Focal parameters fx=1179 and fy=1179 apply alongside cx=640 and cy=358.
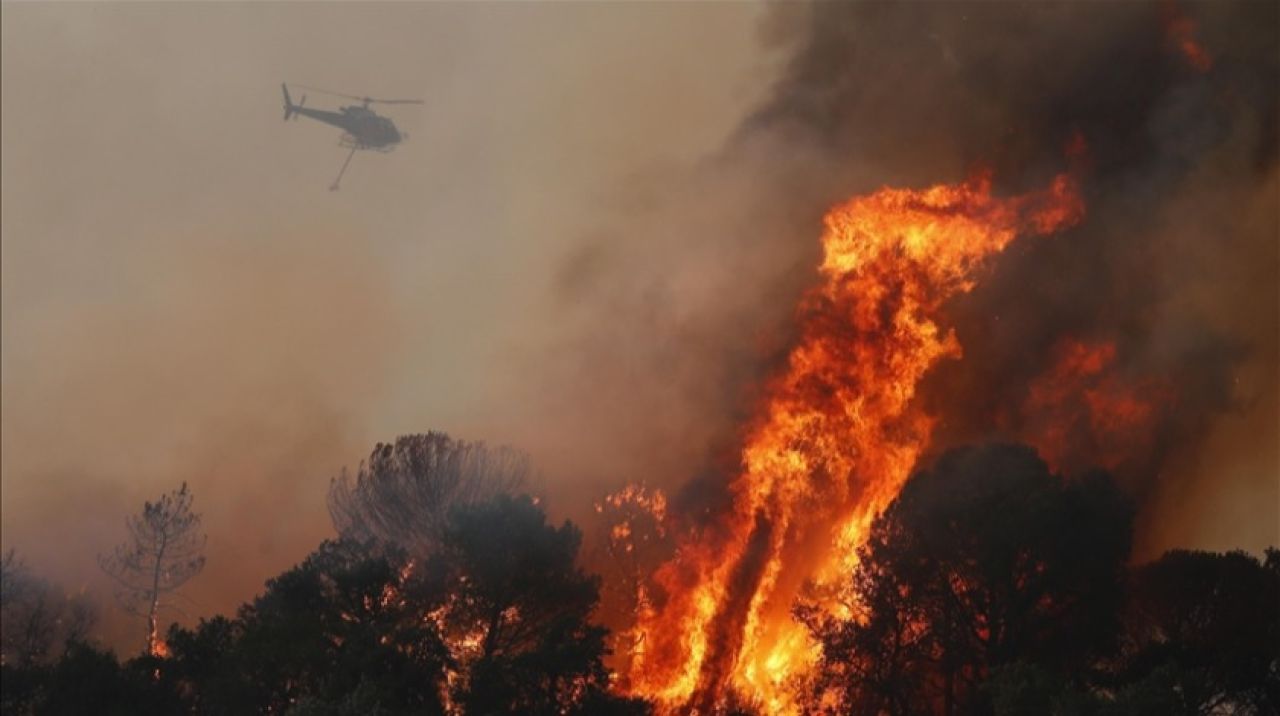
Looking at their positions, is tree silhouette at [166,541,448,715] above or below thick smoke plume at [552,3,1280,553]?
below

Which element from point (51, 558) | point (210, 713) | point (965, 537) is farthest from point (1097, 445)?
point (51, 558)

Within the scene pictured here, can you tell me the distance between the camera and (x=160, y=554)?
7638 centimetres

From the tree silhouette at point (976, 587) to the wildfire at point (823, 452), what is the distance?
576 cm

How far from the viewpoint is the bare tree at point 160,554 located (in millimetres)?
77625

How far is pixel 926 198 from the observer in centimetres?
6406

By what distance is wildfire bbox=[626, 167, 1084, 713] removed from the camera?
58.5 metres

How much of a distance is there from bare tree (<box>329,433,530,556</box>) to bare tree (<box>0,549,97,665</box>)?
23.7m

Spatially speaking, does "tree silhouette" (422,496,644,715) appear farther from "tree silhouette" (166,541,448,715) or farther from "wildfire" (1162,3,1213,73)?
"wildfire" (1162,3,1213,73)

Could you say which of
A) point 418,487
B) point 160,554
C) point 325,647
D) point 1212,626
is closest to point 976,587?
point 1212,626

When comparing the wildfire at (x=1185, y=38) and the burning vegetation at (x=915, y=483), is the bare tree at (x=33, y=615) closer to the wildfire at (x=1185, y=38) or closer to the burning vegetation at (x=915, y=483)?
the burning vegetation at (x=915, y=483)

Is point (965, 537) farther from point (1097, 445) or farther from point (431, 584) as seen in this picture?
point (431, 584)

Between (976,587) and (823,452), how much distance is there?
12.0 metres

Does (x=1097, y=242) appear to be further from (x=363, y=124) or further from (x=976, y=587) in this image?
(x=363, y=124)

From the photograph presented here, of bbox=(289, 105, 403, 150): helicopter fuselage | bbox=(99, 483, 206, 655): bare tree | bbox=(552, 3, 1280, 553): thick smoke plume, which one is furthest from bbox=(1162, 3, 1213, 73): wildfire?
bbox=(99, 483, 206, 655): bare tree
